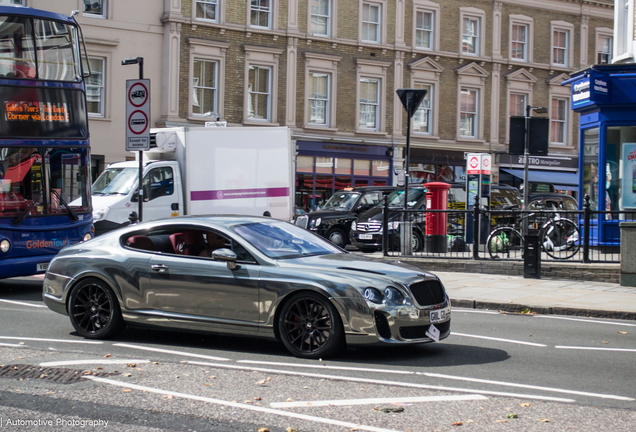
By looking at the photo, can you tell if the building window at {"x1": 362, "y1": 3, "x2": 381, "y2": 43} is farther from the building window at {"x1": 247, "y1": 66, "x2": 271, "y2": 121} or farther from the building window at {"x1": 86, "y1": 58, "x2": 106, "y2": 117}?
the building window at {"x1": 86, "y1": 58, "x2": 106, "y2": 117}

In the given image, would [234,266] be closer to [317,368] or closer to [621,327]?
[317,368]

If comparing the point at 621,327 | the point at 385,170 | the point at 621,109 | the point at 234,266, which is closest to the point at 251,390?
the point at 234,266

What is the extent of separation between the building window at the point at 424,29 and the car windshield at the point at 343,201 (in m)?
15.4

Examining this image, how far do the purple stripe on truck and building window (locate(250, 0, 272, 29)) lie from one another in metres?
14.4

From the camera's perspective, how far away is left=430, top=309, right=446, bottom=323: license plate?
23.4 feet

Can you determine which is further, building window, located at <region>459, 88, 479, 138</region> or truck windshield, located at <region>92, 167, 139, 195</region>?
building window, located at <region>459, 88, 479, 138</region>

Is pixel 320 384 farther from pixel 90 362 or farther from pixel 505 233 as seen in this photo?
pixel 505 233

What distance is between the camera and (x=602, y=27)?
126 ft

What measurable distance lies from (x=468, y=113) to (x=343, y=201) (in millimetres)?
16531

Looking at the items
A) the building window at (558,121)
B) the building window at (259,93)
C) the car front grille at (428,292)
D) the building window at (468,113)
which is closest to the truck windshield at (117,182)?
the car front grille at (428,292)

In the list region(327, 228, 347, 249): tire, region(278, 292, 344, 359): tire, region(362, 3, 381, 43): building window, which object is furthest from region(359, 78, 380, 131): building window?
region(278, 292, 344, 359): tire

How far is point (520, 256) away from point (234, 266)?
30.4 ft

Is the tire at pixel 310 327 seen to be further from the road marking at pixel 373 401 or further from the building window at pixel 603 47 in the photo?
the building window at pixel 603 47

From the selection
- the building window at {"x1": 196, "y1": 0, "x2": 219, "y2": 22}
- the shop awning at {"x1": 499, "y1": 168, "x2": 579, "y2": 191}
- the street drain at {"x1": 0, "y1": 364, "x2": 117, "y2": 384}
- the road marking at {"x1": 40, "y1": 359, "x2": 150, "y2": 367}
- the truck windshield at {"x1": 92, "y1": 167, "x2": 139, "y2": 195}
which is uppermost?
the building window at {"x1": 196, "y1": 0, "x2": 219, "y2": 22}
